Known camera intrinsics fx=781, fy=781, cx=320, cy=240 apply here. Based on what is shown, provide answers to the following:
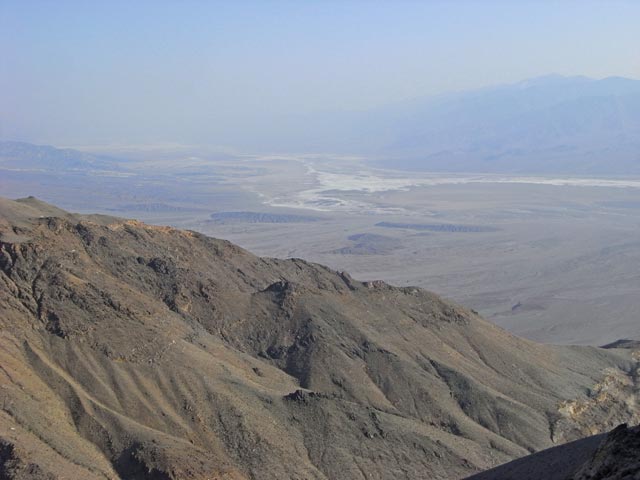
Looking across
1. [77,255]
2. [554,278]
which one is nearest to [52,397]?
[77,255]

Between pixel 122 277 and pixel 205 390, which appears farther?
pixel 122 277

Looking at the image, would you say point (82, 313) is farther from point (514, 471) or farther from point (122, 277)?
point (514, 471)

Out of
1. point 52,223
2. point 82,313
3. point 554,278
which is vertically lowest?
point 554,278

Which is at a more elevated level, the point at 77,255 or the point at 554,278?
the point at 77,255

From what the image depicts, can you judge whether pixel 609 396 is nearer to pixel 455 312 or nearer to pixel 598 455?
pixel 455 312

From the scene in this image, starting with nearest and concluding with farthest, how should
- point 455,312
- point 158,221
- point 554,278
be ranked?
point 455,312
point 554,278
point 158,221

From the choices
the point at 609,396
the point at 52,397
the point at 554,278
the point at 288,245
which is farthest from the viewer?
the point at 288,245

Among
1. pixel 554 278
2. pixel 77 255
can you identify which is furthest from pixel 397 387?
pixel 554 278
